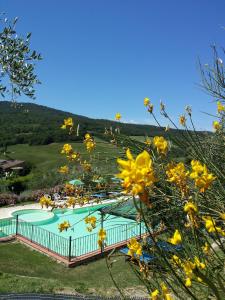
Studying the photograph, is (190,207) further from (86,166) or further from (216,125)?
(86,166)

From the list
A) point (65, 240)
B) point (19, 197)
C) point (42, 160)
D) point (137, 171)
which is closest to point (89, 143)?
point (137, 171)


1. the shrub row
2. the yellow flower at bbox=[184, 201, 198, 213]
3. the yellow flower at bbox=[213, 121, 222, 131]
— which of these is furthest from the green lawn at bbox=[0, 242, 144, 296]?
the shrub row

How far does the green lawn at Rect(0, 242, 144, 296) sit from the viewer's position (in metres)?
8.91

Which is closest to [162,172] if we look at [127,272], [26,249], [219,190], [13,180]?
[219,190]

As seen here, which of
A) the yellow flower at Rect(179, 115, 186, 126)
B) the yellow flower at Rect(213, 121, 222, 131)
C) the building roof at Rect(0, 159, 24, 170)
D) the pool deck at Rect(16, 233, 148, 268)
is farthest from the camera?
the building roof at Rect(0, 159, 24, 170)

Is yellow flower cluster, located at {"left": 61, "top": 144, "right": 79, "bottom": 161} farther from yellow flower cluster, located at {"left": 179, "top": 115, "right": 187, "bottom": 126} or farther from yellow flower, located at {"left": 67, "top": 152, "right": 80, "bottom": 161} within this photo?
yellow flower cluster, located at {"left": 179, "top": 115, "right": 187, "bottom": 126}

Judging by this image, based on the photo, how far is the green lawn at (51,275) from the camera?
8906 millimetres

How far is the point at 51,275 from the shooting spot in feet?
38.5

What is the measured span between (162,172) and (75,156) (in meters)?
1.26

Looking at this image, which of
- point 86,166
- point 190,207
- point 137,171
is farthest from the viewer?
point 86,166

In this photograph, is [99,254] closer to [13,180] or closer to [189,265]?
[189,265]

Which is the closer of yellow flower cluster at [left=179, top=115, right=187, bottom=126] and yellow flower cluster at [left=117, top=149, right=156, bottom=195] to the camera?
yellow flower cluster at [left=117, top=149, right=156, bottom=195]

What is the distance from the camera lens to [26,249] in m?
14.6

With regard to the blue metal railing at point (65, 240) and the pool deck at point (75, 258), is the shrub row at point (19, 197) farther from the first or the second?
the pool deck at point (75, 258)
